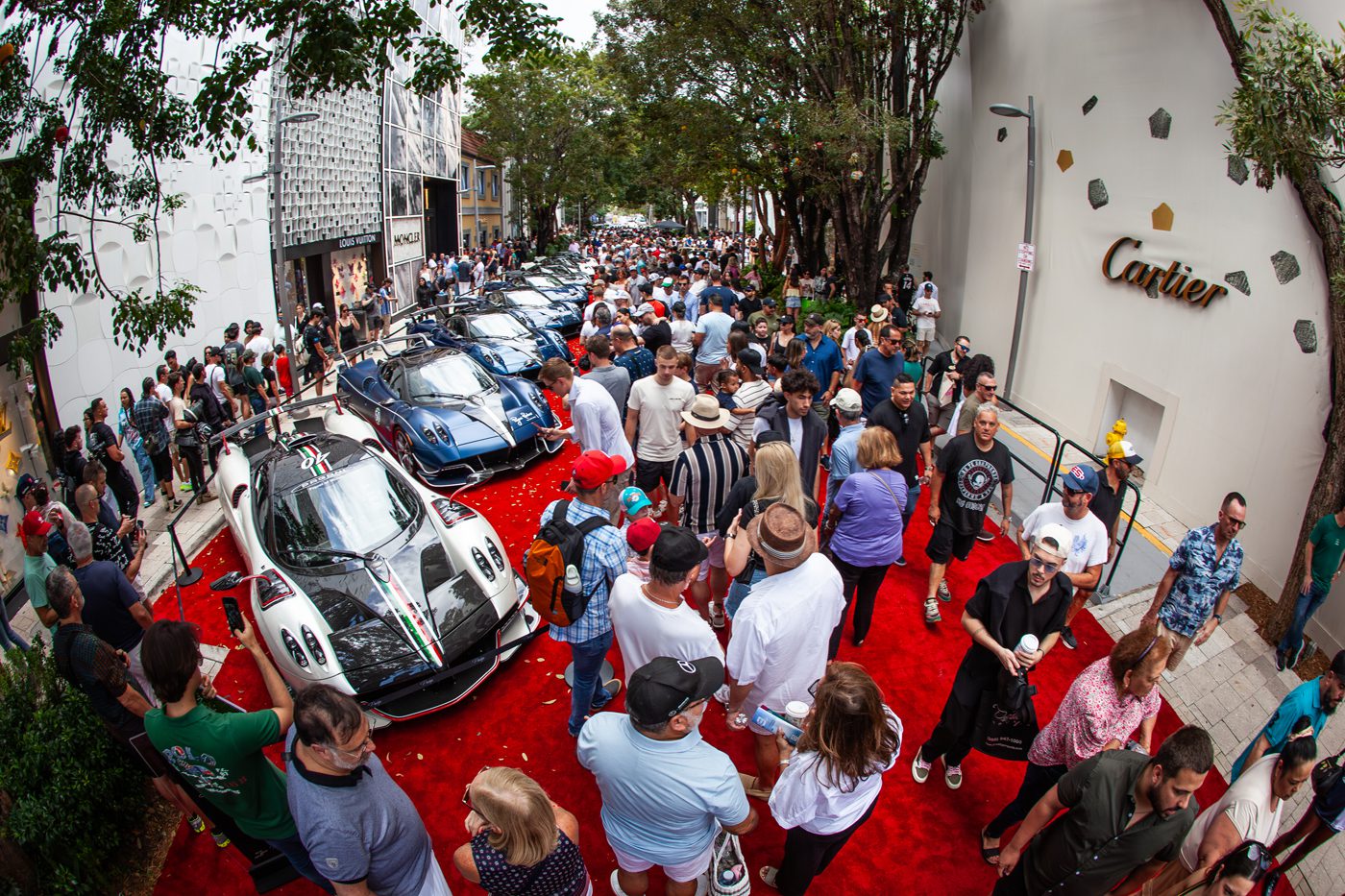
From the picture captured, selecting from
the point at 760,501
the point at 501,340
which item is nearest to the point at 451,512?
the point at 760,501

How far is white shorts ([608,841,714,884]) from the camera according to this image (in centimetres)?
305

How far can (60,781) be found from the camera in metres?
3.52

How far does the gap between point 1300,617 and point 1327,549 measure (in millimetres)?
578

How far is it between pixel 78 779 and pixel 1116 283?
37.3 feet

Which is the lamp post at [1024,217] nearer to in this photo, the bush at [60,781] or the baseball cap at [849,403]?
the baseball cap at [849,403]

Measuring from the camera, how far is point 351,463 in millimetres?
6254

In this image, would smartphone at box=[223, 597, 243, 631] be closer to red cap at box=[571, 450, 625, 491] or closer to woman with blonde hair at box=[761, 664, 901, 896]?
red cap at box=[571, 450, 625, 491]

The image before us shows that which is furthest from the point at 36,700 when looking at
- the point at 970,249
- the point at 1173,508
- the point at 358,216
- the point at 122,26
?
the point at 358,216

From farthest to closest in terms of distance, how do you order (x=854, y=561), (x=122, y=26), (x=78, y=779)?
(x=122, y=26) < (x=854, y=561) < (x=78, y=779)

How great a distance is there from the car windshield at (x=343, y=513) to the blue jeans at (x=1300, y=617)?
6879 millimetres

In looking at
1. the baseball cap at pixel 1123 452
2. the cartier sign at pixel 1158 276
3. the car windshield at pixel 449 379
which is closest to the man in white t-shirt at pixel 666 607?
the baseball cap at pixel 1123 452

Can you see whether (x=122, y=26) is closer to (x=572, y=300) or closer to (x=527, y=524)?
(x=527, y=524)

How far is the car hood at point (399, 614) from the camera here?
4.78m

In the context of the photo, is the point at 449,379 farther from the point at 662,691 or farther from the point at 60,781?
the point at 662,691
